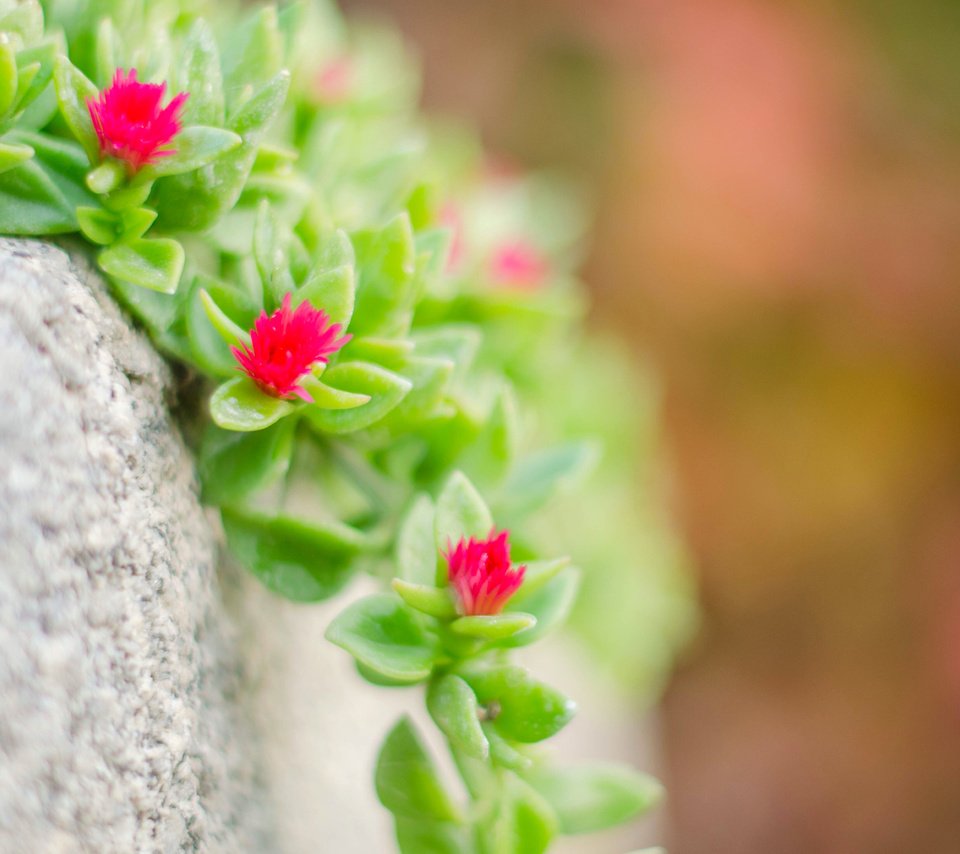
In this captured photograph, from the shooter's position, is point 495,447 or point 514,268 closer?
point 495,447

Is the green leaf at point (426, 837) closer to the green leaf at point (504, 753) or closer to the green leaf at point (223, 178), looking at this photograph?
the green leaf at point (504, 753)

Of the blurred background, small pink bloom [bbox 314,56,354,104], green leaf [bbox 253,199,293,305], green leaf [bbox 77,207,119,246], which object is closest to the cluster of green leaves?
green leaf [bbox 253,199,293,305]

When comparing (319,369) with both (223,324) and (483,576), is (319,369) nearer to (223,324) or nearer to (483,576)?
(223,324)

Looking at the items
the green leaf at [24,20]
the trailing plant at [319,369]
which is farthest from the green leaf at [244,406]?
the green leaf at [24,20]

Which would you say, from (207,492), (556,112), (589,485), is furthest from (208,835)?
(556,112)

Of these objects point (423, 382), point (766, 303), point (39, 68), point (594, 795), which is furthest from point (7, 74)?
point (766, 303)

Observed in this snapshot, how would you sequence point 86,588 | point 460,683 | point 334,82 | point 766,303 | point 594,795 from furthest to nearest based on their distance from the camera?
point 766,303 < point 334,82 < point 594,795 < point 460,683 < point 86,588

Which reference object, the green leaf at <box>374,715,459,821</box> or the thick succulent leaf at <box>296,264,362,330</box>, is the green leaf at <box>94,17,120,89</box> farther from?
the green leaf at <box>374,715,459,821</box>
